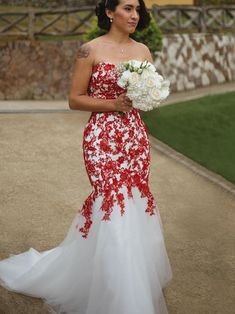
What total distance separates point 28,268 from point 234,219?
3219 mm

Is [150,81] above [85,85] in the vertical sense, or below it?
above

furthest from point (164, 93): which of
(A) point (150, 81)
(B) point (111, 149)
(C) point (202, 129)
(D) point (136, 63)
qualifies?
(C) point (202, 129)

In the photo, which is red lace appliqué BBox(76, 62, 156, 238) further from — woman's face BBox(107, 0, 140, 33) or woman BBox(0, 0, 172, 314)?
woman's face BBox(107, 0, 140, 33)

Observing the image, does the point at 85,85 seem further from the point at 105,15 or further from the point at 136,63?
the point at 105,15

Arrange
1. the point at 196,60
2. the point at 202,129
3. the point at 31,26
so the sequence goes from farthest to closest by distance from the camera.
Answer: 1. the point at 196,60
2. the point at 31,26
3. the point at 202,129

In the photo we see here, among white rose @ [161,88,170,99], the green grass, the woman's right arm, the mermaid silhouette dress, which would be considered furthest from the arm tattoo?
the green grass

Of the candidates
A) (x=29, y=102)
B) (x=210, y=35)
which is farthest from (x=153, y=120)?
(x=210, y=35)

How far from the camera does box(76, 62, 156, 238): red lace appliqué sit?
526 cm

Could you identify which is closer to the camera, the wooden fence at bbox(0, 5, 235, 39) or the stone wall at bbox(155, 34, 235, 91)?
the wooden fence at bbox(0, 5, 235, 39)

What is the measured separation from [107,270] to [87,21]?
1506 centimetres

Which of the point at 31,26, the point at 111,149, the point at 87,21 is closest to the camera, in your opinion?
the point at 111,149

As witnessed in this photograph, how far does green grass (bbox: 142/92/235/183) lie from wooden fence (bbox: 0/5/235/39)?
4.85 m

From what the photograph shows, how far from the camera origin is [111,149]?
5.34 metres

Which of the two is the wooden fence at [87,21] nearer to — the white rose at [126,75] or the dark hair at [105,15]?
the dark hair at [105,15]
